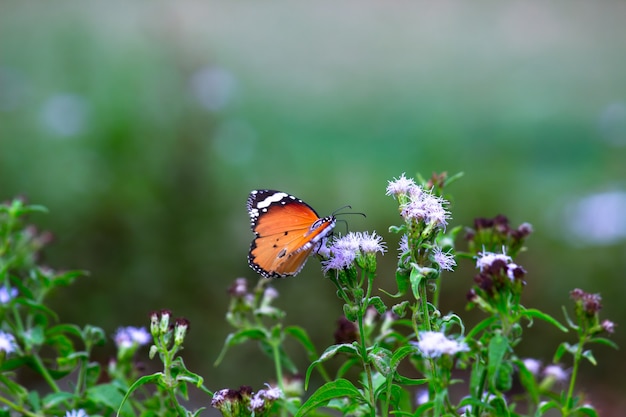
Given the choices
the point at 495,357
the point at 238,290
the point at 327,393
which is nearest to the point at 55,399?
the point at 238,290

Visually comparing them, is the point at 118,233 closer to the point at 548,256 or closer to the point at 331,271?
the point at 548,256

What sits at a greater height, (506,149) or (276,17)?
(276,17)

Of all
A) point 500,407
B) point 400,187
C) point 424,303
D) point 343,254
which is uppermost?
point 400,187

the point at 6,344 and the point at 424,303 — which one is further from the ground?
the point at 6,344


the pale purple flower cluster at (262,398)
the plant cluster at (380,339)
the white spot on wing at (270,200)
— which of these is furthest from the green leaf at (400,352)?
the white spot on wing at (270,200)

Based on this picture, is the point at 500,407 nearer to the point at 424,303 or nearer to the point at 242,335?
the point at 424,303

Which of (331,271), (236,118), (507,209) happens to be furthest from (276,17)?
(331,271)
